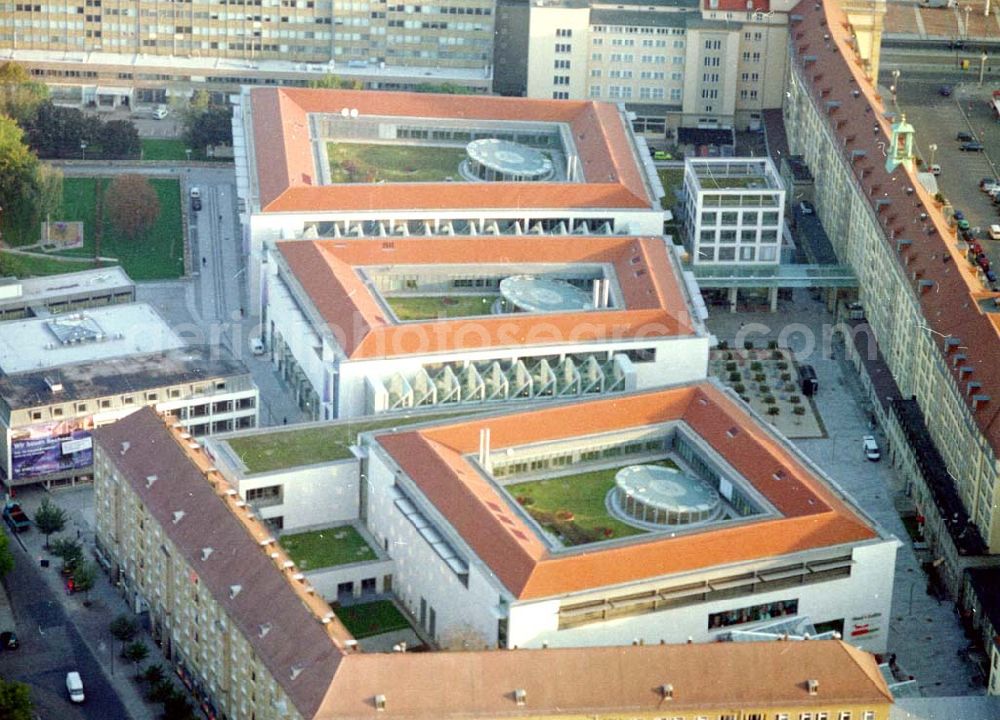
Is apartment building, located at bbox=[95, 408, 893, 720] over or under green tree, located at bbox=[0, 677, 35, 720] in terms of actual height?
over

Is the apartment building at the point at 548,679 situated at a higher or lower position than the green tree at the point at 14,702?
higher

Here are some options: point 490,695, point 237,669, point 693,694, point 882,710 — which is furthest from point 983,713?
point 237,669

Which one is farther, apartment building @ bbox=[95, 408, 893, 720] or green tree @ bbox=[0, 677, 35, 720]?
green tree @ bbox=[0, 677, 35, 720]

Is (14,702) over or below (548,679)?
below

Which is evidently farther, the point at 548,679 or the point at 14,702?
the point at 14,702

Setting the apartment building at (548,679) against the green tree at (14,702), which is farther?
the green tree at (14,702)

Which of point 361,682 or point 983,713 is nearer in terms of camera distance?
point 361,682

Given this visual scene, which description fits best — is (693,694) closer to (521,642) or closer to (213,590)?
(521,642)

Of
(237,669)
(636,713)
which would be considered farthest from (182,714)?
(636,713)
